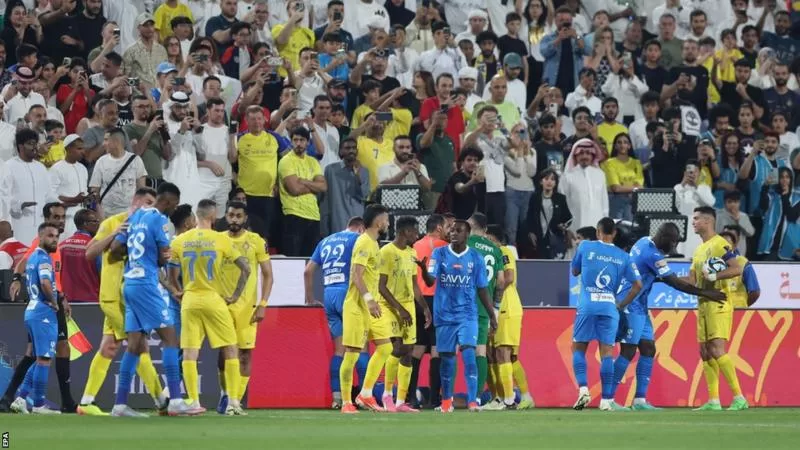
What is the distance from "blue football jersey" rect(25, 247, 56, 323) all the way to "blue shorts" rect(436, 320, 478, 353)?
4630 millimetres

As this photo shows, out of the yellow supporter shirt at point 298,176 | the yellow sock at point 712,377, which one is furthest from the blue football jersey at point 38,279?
the yellow sock at point 712,377

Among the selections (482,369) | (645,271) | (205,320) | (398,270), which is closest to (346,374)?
(398,270)

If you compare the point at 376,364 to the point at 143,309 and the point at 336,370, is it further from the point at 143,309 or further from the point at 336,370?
the point at 143,309

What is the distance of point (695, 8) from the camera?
30.3m

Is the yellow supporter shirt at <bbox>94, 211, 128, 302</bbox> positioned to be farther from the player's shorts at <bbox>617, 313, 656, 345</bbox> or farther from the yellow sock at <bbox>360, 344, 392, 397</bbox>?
the player's shorts at <bbox>617, 313, 656, 345</bbox>

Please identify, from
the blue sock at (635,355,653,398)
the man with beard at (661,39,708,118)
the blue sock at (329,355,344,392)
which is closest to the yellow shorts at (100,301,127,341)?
the blue sock at (329,355,344,392)

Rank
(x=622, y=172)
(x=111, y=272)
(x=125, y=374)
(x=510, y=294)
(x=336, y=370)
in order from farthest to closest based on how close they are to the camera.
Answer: (x=622, y=172) → (x=510, y=294) → (x=336, y=370) → (x=111, y=272) → (x=125, y=374)

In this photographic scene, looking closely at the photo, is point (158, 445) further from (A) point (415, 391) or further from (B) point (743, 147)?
(B) point (743, 147)

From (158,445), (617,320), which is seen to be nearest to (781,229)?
(617,320)

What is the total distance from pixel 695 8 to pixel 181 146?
1264cm

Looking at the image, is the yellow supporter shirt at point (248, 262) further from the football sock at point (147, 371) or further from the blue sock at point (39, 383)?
the blue sock at point (39, 383)

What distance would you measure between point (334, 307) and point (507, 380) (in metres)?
2.40

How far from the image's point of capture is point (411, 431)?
14.8m

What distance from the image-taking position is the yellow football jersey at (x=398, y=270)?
1877 centimetres
